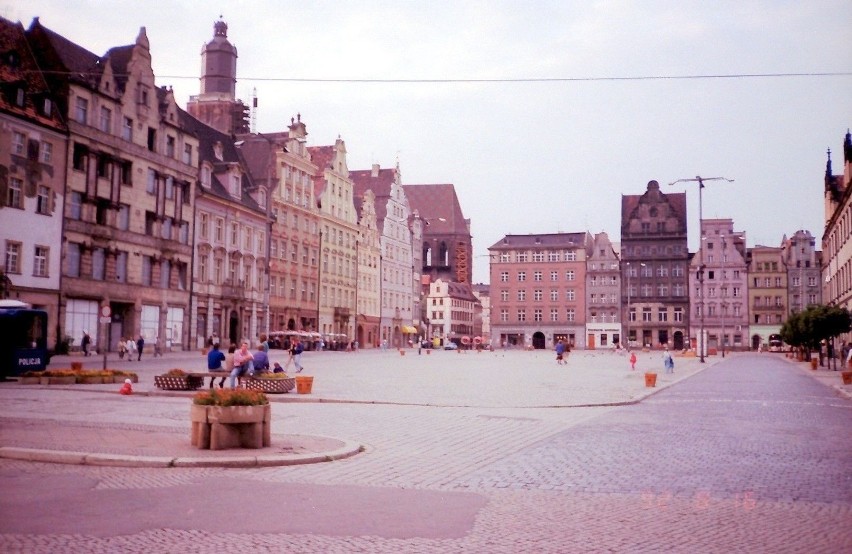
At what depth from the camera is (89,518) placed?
7965 millimetres

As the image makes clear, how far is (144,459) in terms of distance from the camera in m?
11.3

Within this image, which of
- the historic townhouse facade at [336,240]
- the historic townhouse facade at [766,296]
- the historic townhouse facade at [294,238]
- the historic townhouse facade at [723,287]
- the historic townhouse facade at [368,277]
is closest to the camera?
the historic townhouse facade at [294,238]

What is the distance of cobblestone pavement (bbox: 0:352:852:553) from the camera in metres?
7.29

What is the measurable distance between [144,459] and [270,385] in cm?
1332

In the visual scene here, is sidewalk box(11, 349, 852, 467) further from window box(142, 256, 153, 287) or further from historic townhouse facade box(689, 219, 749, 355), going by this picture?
historic townhouse facade box(689, 219, 749, 355)

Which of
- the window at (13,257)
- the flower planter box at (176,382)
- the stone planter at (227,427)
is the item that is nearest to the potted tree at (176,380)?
the flower planter box at (176,382)

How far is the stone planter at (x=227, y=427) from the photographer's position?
1259cm

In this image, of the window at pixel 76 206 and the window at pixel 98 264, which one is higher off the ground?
the window at pixel 76 206

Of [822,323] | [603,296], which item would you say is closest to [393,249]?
[603,296]

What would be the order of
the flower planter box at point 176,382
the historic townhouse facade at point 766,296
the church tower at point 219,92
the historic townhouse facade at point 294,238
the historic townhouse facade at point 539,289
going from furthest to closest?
the historic townhouse facade at point 539,289
the historic townhouse facade at point 766,296
the church tower at point 219,92
the historic townhouse facade at point 294,238
the flower planter box at point 176,382

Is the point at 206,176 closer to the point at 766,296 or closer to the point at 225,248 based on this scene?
the point at 225,248

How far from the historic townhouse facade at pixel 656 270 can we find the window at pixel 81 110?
88.4 meters

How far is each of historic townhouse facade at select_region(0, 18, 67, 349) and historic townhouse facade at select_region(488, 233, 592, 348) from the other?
88.9 m

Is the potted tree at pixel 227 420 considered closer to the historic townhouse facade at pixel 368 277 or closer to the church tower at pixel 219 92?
the church tower at pixel 219 92
